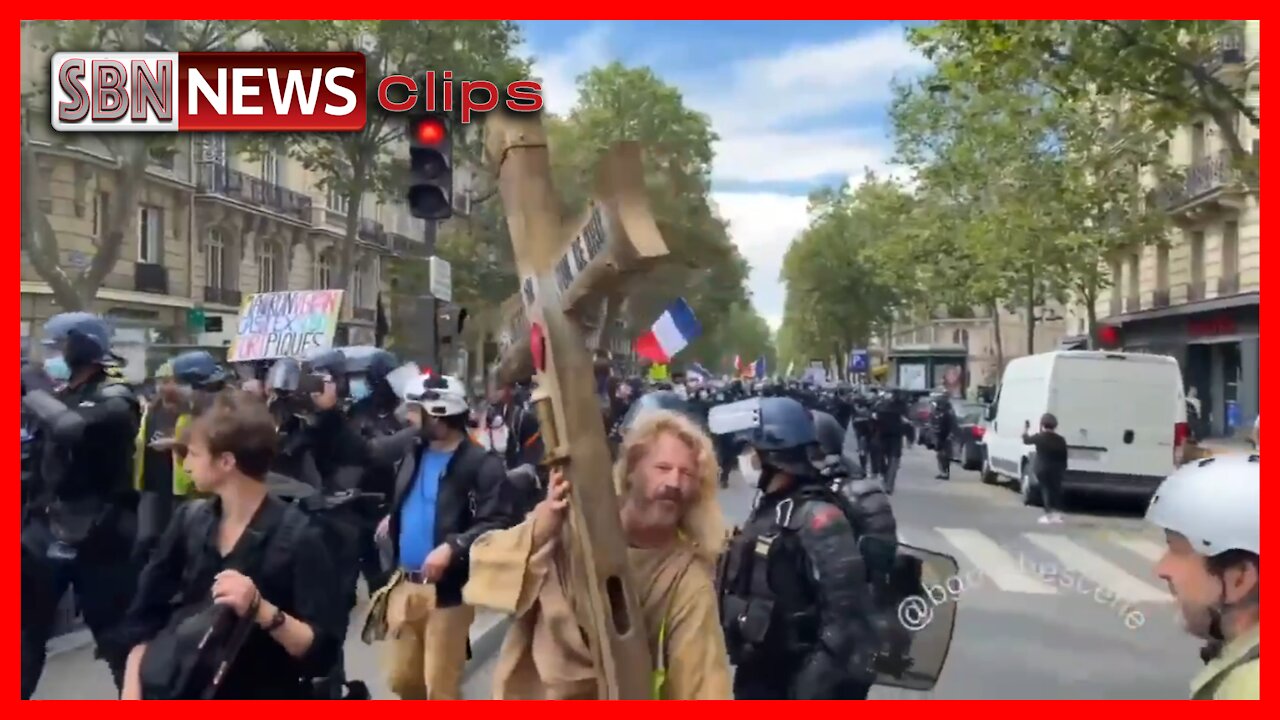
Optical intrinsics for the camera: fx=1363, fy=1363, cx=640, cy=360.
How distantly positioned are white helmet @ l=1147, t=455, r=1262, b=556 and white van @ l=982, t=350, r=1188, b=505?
5359 millimetres

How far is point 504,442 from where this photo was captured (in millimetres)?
7551

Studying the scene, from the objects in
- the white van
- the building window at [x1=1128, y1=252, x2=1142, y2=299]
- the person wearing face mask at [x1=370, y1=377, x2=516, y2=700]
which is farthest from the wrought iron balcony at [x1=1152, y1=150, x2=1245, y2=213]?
the person wearing face mask at [x1=370, y1=377, x2=516, y2=700]

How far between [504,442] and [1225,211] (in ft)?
12.8

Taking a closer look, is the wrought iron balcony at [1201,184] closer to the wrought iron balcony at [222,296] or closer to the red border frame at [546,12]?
the red border frame at [546,12]

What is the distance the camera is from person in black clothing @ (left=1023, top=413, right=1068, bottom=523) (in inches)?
455

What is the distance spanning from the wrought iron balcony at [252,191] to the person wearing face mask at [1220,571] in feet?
12.1

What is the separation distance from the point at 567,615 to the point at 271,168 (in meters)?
2.64

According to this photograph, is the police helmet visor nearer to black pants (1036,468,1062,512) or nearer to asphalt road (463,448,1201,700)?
asphalt road (463,448,1201,700)

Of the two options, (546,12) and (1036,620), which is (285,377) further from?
(1036,620)

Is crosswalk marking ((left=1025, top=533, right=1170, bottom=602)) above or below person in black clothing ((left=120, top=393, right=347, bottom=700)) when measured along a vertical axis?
below

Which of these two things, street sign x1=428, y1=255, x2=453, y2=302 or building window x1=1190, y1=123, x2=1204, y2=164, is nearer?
street sign x1=428, y1=255, x2=453, y2=302

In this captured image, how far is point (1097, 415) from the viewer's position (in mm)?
11547

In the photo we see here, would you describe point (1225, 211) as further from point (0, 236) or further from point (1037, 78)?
point (0, 236)

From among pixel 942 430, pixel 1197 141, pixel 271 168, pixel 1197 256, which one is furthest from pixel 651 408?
pixel 942 430
